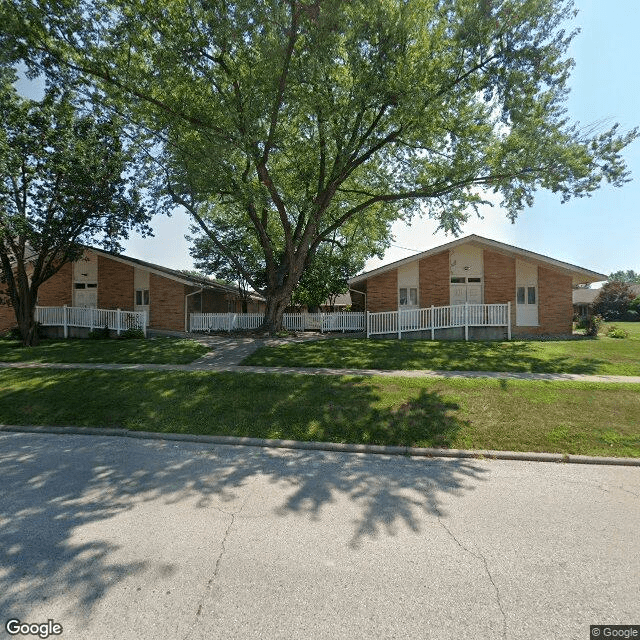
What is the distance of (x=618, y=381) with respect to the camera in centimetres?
900

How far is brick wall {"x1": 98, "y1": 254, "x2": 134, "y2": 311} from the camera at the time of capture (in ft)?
72.0

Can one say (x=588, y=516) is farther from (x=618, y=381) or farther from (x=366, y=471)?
(x=618, y=381)

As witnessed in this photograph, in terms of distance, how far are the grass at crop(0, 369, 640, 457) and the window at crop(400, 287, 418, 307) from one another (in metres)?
11.9

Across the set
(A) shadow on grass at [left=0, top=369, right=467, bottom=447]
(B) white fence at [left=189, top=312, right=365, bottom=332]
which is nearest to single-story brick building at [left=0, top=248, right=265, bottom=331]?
(B) white fence at [left=189, top=312, right=365, bottom=332]

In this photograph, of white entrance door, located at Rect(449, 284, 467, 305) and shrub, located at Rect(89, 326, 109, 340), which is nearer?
shrub, located at Rect(89, 326, 109, 340)

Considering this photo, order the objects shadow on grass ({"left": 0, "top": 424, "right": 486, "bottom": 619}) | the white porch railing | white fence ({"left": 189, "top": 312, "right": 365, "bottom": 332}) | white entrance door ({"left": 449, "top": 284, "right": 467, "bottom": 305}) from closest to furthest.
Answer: shadow on grass ({"left": 0, "top": 424, "right": 486, "bottom": 619})
the white porch railing
white entrance door ({"left": 449, "top": 284, "right": 467, "bottom": 305})
white fence ({"left": 189, "top": 312, "right": 365, "bottom": 332})

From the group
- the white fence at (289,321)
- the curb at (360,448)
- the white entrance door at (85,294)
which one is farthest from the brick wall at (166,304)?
the curb at (360,448)

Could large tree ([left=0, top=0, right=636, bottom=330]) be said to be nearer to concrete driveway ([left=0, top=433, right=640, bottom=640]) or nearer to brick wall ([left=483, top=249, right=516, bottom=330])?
brick wall ([left=483, top=249, right=516, bottom=330])

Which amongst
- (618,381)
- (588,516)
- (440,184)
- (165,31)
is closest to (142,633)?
(588,516)

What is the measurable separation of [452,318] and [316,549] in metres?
15.9

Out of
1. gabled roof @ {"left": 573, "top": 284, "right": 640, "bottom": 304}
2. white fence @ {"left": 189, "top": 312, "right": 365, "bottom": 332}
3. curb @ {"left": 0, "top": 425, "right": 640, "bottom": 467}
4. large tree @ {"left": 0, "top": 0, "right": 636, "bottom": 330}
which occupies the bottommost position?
curb @ {"left": 0, "top": 425, "right": 640, "bottom": 467}

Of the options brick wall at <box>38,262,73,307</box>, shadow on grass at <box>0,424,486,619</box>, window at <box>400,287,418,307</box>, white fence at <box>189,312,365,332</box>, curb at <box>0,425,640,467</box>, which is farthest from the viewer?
brick wall at <box>38,262,73,307</box>

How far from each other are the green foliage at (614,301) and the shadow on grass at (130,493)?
44697 mm

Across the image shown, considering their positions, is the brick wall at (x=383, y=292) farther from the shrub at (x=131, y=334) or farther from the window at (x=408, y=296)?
the shrub at (x=131, y=334)
